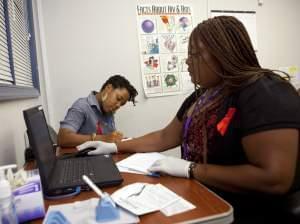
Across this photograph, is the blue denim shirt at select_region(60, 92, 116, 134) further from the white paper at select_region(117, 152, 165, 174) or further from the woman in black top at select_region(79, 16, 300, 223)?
the woman in black top at select_region(79, 16, 300, 223)

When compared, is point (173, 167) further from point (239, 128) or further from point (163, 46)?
point (163, 46)

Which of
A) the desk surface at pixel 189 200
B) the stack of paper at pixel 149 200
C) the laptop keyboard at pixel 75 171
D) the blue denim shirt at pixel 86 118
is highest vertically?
the blue denim shirt at pixel 86 118

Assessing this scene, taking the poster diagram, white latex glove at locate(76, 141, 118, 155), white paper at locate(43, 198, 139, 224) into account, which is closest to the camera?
white paper at locate(43, 198, 139, 224)

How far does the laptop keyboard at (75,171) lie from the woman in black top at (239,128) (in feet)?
0.82

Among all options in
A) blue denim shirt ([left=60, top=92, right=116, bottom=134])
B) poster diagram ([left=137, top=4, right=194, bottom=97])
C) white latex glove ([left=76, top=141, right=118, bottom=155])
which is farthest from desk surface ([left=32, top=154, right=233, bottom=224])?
poster diagram ([left=137, top=4, right=194, bottom=97])

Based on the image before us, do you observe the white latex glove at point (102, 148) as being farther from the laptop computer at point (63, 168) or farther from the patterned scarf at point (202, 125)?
the patterned scarf at point (202, 125)

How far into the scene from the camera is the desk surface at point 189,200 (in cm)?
68

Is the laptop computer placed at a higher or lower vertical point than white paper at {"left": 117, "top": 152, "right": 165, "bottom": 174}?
higher

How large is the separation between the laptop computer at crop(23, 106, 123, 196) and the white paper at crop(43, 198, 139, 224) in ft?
0.31

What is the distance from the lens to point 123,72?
256 centimetres

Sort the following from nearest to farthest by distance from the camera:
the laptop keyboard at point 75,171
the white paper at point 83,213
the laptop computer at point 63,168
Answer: the white paper at point 83,213, the laptop computer at point 63,168, the laptop keyboard at point 75,171

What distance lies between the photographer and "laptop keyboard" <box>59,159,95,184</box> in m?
0.94

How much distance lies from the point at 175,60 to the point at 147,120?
615mm

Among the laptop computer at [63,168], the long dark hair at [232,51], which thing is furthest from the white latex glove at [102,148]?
the long dark hair at [232,51]
